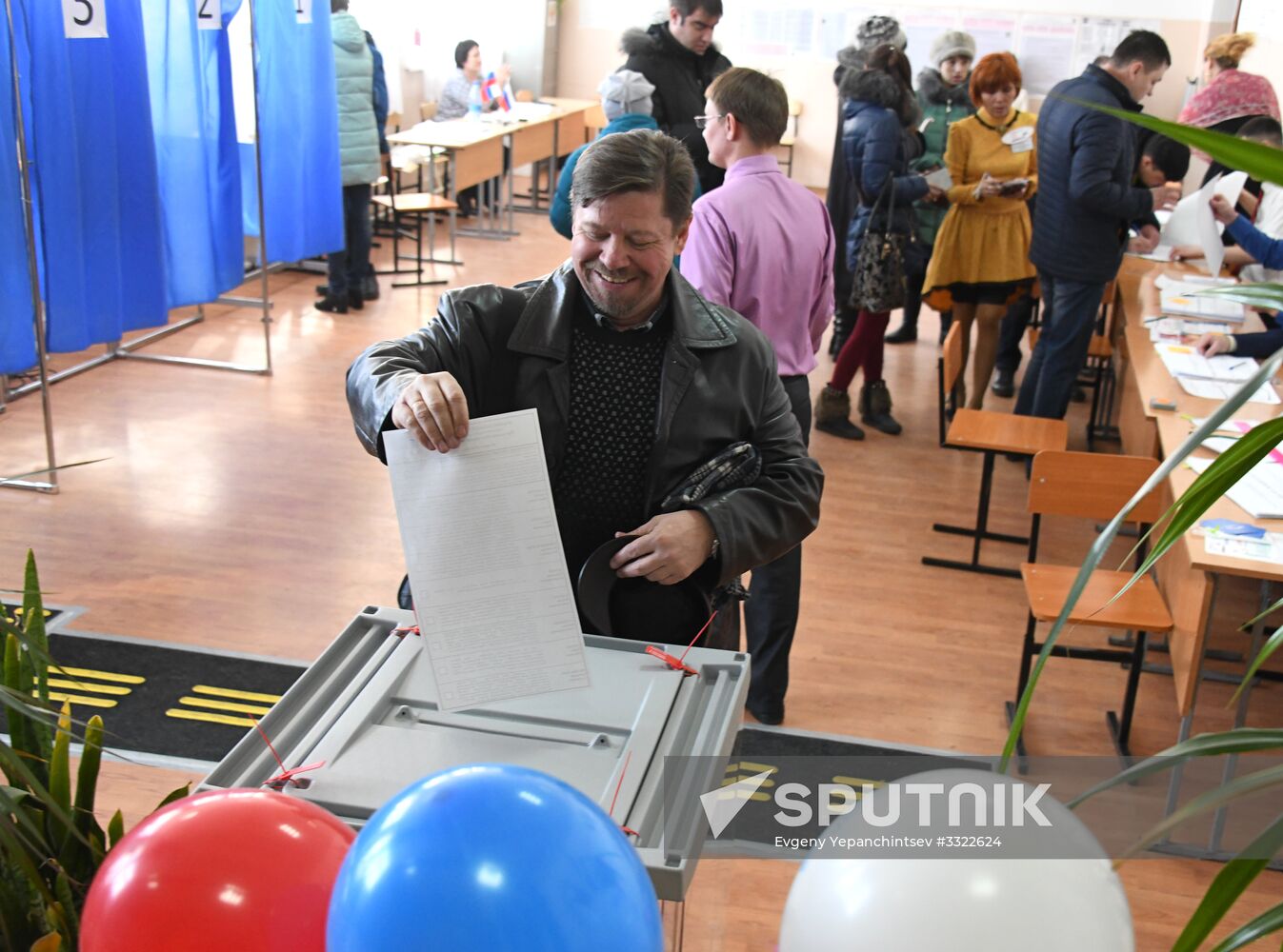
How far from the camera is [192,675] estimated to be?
346cm

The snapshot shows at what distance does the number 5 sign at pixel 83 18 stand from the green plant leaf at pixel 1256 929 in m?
4.67

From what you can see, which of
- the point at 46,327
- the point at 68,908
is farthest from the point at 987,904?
the point at 46,327

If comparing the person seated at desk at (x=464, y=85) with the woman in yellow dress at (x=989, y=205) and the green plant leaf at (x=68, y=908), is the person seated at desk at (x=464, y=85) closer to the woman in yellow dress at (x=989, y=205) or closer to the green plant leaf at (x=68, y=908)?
the woman in yellow dress at (x=989, y=205)

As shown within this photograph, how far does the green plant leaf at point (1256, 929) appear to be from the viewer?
0.82 m

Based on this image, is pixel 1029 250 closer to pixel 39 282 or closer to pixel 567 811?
pixel 39 282

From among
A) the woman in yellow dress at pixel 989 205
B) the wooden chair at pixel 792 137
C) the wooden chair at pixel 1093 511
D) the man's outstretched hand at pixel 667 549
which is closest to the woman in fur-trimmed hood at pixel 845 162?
the woman in yellow dress at pixel 989 205

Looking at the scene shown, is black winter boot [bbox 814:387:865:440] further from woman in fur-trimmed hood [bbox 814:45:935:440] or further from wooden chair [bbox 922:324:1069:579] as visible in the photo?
A: wooden chair [bbox 922:324:1069:579]

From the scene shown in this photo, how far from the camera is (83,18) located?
446cm

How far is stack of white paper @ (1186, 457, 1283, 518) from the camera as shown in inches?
123

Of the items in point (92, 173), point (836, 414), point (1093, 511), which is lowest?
point (836, 414)

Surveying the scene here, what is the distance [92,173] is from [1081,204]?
3.79 meters

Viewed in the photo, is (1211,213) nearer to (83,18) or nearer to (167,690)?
(167,690)

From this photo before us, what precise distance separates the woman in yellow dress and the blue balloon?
4.37m

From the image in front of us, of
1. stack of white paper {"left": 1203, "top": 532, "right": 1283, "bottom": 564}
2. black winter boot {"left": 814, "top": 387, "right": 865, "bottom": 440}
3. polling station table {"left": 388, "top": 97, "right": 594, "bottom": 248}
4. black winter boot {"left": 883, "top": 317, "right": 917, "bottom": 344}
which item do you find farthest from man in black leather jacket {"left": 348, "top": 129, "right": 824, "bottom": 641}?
polling station table {"left": 388, "top": 97, "right": 594, "bottom": 248}
